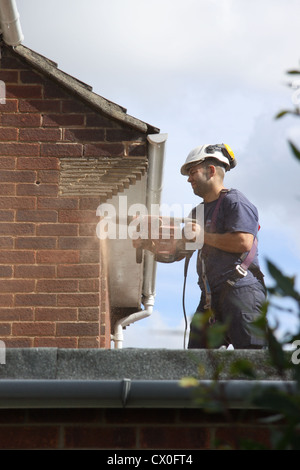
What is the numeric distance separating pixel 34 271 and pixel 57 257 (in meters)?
0.17

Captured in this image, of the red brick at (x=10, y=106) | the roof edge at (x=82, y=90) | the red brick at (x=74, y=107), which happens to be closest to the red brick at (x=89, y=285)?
the roof edge at (x=82, y=90)

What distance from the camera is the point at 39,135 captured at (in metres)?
5.23

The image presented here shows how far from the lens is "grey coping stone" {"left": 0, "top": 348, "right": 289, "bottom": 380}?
3.02 metres

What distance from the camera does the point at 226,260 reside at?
4.59 meters

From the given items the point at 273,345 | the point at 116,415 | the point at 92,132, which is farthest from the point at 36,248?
the point at 273,345

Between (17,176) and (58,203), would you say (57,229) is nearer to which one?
(58,203)

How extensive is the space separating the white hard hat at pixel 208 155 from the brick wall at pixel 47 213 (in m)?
0.42

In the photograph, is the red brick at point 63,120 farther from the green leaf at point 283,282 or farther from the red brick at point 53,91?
the green leaf at point 283,282

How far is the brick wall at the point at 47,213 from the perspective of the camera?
488 centimetres

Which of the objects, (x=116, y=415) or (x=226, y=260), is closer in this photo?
(x=116, y=415)

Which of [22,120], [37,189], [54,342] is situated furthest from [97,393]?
[22,120]

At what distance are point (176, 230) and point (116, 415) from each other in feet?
6.04

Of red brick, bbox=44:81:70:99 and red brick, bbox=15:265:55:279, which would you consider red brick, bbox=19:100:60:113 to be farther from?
red brick, bbox=15:265:55:279
